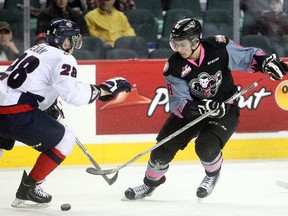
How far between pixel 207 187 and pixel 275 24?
2191 mm

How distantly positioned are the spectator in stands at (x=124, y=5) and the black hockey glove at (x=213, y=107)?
6.39 feet

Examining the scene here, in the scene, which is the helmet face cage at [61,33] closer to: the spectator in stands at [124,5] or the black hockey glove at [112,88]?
the black hockey glove at [112,88]

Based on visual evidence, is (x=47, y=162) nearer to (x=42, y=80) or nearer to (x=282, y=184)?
(x=42, y=80)

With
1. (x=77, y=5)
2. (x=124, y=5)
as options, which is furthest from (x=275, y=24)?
(x=77, y=5)

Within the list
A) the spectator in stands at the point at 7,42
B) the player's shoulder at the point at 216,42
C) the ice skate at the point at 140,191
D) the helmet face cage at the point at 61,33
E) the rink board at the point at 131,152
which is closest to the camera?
the helmet face cage at the point at 61,33

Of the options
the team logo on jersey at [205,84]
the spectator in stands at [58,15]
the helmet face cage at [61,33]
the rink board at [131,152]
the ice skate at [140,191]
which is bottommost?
the rink board at [131,152]

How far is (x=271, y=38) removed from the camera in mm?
6414

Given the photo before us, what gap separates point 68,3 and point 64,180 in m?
1.45

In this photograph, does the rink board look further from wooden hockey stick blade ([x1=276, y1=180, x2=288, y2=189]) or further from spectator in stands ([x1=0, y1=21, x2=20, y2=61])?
wooden hockey stick blade ([x1=276, y1=180, x2=288, y2=189])

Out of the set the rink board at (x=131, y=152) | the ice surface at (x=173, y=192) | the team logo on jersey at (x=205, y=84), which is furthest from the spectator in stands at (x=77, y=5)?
the team logo on jersey at (x=205, y=84)

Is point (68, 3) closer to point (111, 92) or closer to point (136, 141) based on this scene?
point (136, 141)

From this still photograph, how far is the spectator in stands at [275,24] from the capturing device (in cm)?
641

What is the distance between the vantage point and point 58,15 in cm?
620

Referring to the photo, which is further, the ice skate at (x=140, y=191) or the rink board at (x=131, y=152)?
the rink board at (x=131, y=152)
